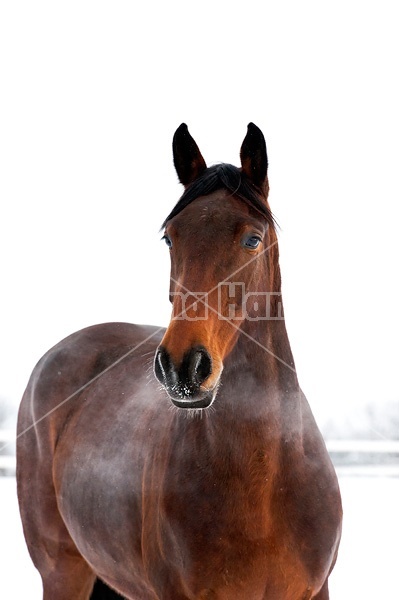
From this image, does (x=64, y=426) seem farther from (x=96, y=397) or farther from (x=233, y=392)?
(x=233, y=392)

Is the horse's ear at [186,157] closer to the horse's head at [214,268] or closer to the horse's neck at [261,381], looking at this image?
the horse's head at [214,268]

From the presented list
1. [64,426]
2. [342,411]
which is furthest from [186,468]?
[342,411]

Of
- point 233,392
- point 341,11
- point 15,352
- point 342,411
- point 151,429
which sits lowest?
point 342,411

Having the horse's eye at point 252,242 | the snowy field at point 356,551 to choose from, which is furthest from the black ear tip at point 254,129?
the snowy field at point 356,551

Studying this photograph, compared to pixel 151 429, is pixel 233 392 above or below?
above

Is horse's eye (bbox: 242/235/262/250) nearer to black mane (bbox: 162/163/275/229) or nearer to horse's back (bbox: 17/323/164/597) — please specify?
black mane (bbox: 162/163/275/229)

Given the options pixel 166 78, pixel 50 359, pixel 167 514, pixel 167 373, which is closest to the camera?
pixel 167 373

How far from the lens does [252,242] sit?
92.6 inches

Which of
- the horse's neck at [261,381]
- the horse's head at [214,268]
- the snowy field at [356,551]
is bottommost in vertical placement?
the snowy field at [356,551]

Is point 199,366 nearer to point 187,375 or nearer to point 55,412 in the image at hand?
point 187,375

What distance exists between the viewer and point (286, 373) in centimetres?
255

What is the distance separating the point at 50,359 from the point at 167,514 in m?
1.88

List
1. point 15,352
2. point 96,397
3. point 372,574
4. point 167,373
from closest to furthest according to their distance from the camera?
1. point 167,373
2. point 96,397
3. point 372,574
4. point 15,352

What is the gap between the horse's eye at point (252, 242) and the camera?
2324 millimetres
